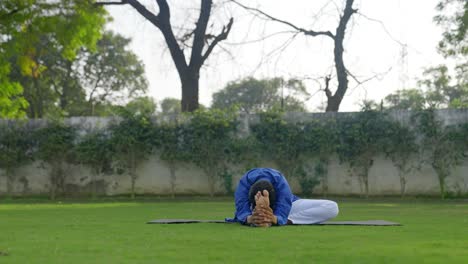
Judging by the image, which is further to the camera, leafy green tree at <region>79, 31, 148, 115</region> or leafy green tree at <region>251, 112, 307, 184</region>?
leafy green tree at <region>79, 31, 148, 115</region>

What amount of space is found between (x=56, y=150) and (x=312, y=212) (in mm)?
11063

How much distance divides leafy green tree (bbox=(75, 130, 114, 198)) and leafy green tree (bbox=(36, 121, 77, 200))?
33cm

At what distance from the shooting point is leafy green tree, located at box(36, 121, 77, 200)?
674 inches

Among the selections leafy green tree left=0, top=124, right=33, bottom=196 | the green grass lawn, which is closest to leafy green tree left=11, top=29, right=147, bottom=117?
leafy green tree left=0, top=124, right=33, bottom=196

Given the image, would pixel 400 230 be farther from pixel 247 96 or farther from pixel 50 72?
pixel 247 96

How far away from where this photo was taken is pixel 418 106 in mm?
16344

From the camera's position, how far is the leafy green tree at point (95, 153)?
671 inches

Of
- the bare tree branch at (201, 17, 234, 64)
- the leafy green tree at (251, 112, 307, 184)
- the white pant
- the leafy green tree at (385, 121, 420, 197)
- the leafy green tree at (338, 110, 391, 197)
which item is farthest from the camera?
the bare tree branch at (201, 17, 234, 64)

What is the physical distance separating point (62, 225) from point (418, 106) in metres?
10.9

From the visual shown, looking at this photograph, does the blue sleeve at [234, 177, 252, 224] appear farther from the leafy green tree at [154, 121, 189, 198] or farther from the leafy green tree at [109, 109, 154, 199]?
the leafy green tree at [109, 109, 154, 199]

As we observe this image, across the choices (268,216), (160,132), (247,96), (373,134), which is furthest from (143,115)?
(247,96)

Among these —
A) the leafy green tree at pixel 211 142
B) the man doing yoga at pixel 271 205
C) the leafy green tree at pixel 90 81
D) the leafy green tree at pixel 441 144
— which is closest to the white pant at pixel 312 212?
the man doing yoga at pixel 271 205

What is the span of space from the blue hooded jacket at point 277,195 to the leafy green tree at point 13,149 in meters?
11.2

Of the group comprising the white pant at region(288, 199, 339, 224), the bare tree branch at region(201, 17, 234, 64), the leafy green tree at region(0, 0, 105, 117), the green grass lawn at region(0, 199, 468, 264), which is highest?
the bare tree branch at region(201, 17, 234, 64)
